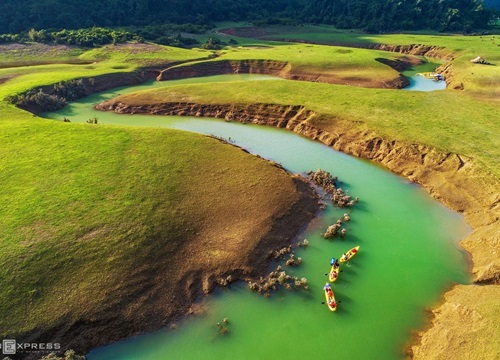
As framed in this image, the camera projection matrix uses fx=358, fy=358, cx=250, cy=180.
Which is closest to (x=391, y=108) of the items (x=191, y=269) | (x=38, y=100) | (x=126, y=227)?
(x=191, y=269)

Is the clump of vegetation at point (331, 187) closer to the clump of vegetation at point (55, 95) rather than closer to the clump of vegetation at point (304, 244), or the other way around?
the clump of vegetation at point (304, 244)

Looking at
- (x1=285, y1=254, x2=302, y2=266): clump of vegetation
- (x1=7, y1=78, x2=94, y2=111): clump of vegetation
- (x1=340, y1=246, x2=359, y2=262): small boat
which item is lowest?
(x1=7, y1=78, x2=94, y2=111): clump of vegetation

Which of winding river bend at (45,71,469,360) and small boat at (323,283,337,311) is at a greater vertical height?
small boat at (323,283,337,311)

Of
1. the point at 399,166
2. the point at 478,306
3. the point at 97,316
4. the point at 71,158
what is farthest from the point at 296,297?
the point at 71,158

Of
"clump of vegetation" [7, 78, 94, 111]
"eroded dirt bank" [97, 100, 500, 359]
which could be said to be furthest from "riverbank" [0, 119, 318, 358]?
"clump of vegetation" [7, 78, 94, 111]

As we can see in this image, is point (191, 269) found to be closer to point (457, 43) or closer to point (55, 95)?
point (55, 95)

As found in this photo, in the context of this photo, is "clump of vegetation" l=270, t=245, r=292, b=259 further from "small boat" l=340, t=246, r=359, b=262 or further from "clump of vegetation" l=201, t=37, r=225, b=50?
"clump of vegetation" l=201, t=37, r=225, b=50

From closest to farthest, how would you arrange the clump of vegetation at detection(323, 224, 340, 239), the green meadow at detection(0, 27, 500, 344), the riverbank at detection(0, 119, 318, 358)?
the riverbank at detection(0, 119, 318, 358), the green meadow at detection(0, 27, 500, 344), the clump of vegetation at detection(323, 224, 340, 239)
